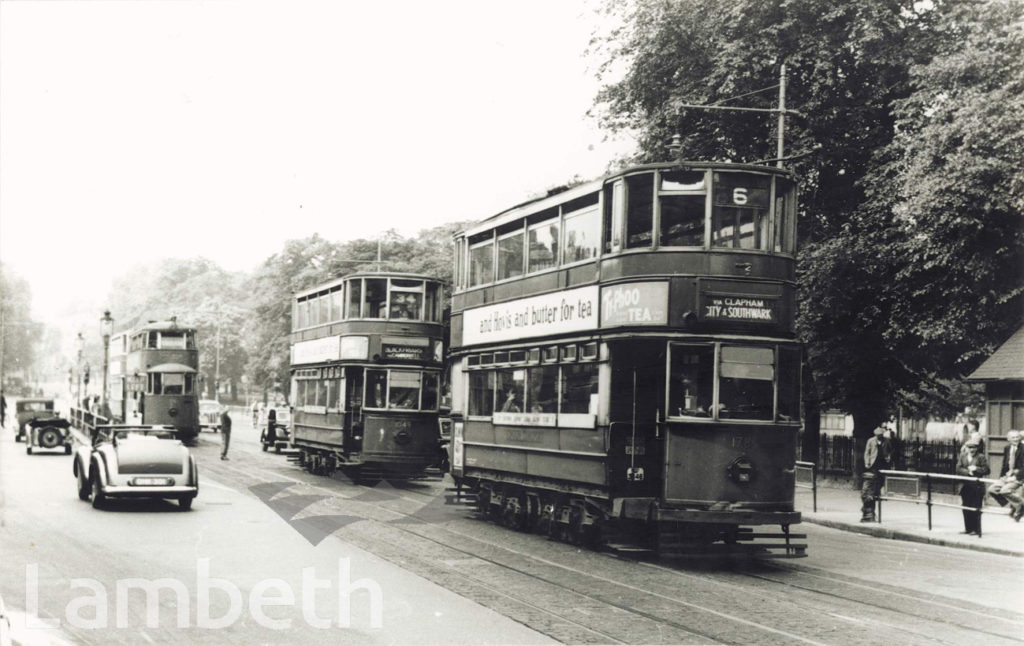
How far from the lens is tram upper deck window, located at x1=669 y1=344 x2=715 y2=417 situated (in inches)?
544

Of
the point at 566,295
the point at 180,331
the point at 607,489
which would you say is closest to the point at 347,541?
the point at 607,489

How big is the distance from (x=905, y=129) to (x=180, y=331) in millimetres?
26785

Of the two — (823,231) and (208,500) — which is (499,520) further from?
(823,231)

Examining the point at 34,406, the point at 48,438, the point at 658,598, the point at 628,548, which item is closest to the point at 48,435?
the point at 48,438

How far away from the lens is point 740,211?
47.0 ft

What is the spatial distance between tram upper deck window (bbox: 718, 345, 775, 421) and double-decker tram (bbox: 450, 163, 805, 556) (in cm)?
2

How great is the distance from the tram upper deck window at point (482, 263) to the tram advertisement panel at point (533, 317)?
496 mm

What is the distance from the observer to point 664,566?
13.9 m

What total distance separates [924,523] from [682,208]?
919 cm

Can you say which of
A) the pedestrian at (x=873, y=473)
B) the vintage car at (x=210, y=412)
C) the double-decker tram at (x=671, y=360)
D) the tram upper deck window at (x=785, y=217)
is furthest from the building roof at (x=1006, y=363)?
the vintage car at (x=210, y=412)

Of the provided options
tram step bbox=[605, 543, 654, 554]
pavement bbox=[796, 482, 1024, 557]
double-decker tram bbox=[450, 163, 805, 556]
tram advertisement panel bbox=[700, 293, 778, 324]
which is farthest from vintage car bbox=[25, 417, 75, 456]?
tram advertisement panel bbox=[700, 293, 778, 324]

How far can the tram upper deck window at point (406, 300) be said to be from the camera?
26.5 metres

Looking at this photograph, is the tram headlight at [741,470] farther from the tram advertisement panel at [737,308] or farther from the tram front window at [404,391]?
the tram front window at [404,391]

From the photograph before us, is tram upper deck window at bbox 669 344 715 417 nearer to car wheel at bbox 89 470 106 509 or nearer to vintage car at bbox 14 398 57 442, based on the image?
car wheel at bbox 89 470 106 509
